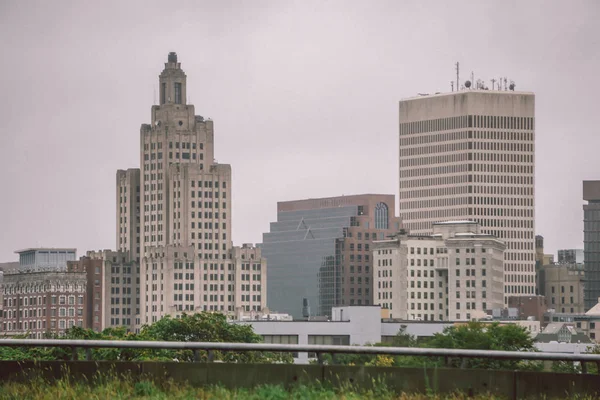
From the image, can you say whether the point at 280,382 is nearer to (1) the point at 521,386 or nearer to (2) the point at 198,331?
(1) the point at 521,386

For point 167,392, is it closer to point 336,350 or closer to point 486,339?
point 336,350

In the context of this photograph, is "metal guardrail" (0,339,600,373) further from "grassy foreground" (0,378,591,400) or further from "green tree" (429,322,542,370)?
"green tree" (429,322,542,370)

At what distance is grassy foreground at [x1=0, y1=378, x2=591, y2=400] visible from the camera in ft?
108

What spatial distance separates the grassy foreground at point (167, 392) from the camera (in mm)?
32781

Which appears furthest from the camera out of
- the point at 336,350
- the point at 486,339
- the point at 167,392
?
the point at 486,339

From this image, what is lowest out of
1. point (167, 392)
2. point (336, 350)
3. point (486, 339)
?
point (486, 339)

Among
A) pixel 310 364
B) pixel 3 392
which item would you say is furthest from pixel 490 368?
pixel 3 392

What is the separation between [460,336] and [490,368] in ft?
382

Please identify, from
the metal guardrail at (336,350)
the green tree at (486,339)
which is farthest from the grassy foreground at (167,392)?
the green tree at (486,339)

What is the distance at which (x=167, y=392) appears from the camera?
111ft

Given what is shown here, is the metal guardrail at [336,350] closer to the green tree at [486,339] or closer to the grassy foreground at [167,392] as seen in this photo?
the grassy foreground at [167,392]

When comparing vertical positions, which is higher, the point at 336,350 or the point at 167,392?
the point at 336,350

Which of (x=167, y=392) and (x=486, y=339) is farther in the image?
(x=486, y=339)

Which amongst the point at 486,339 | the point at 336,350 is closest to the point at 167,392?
the point at 336,350
